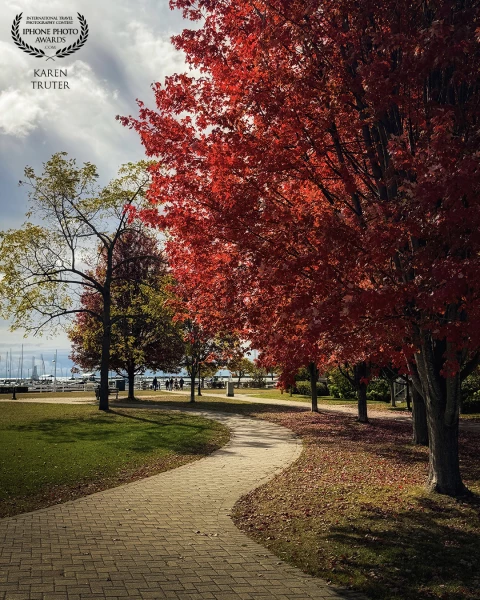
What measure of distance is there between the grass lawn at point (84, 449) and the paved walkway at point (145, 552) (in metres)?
1.02

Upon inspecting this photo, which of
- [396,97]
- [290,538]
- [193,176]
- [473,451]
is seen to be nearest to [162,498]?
[290,538]

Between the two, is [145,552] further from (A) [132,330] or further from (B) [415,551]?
(A) [132,330]

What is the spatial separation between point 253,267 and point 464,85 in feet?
13.8

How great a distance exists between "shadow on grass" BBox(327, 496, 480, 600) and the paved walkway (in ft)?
2.13

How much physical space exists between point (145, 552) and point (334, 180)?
21.4 feet

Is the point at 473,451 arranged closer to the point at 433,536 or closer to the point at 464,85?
the point at 433,536

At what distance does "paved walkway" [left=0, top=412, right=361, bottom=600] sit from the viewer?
523 centimetres

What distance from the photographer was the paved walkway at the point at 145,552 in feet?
17.1

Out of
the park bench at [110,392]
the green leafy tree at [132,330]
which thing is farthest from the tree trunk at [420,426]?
the park bench at [110,392]

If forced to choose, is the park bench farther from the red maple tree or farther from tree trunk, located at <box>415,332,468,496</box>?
tree trunk, located at <box>415,332,468,496</box>

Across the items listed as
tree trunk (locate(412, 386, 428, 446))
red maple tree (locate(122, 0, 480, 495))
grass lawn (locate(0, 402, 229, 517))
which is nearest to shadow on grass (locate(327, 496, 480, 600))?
red maple tree (locate(122, 0, 480, 495))

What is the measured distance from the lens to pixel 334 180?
9531 mm

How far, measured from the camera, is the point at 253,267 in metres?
8.13

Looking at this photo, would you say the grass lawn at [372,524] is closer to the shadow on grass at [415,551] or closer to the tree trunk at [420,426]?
the shadow on grass at [415,551]
